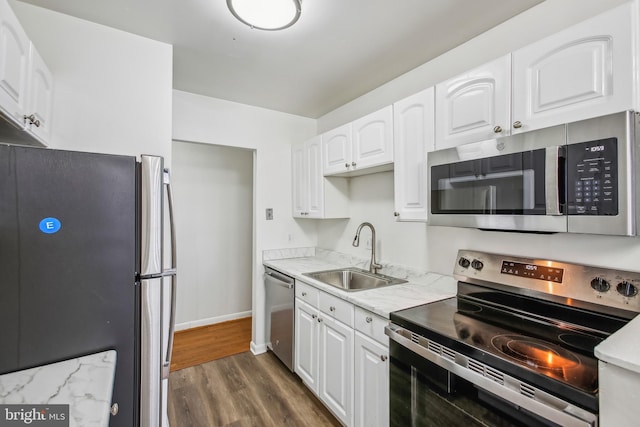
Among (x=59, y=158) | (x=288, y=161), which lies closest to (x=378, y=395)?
(x=59, y=158)

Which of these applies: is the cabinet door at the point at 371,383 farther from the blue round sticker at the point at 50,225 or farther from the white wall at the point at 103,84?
the white wall at the point at 103,84

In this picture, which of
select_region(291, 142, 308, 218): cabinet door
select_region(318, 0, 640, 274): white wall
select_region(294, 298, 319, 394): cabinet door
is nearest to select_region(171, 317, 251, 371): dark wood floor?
select_region(294, 298, 319, 394): cabinet door

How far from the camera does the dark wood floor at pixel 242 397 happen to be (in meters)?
1.94

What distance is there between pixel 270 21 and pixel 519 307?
1920 millimetres

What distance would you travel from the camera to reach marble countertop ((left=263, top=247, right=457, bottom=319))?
1579 millimetres

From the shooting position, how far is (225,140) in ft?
9.18

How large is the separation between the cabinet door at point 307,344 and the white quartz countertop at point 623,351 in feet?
5.17

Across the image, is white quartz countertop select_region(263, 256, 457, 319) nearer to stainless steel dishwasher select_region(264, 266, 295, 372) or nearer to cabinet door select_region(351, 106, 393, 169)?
stainless steel dishwasher select_region(264, 266, 295, 372)

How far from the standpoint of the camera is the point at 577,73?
108cm

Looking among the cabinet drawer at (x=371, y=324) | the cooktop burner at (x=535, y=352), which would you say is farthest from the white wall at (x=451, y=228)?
the cabinet drawer at (x=371, y=324)

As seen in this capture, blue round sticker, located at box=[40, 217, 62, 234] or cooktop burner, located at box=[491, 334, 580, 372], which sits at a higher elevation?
blue round sticker, located at box=[40, 217, 62, 234]

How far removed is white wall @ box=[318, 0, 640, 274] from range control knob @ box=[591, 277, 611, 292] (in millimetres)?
94

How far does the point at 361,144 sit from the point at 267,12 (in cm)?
107

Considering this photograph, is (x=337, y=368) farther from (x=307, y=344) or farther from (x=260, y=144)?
(x=260, y=144)
